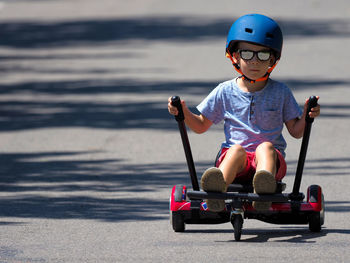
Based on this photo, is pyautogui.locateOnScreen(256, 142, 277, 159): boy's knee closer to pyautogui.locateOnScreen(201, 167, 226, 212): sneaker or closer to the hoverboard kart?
the hoverboard kart

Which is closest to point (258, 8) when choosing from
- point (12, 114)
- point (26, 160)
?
point (12, 114)

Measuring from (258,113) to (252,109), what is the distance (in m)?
0.05

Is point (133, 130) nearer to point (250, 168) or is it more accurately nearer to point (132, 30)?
point (250, 168)

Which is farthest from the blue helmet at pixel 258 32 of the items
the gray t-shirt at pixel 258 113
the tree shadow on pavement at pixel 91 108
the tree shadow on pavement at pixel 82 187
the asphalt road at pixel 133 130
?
the tree shadow on pavement at pixel 91 108

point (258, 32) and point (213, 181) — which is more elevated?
point (258, 32)

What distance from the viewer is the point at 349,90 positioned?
41.2ft

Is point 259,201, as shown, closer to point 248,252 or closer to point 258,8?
point 248,252

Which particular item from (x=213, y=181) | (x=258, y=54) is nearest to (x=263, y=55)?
(x=258, y=54)

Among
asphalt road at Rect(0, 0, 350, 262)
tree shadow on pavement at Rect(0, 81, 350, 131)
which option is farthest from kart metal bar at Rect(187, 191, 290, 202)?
tree shadow on pavement at Rect(0, 81, 350, 131)

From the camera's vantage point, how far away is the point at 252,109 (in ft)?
20.0

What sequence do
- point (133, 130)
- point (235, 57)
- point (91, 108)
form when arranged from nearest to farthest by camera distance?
point (235, 57) < point (133, 130) < point (91, 108)

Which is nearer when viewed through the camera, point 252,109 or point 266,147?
point 266,147

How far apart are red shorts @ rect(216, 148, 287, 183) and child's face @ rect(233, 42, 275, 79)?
1.70 feet

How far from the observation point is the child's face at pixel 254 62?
6.07m
